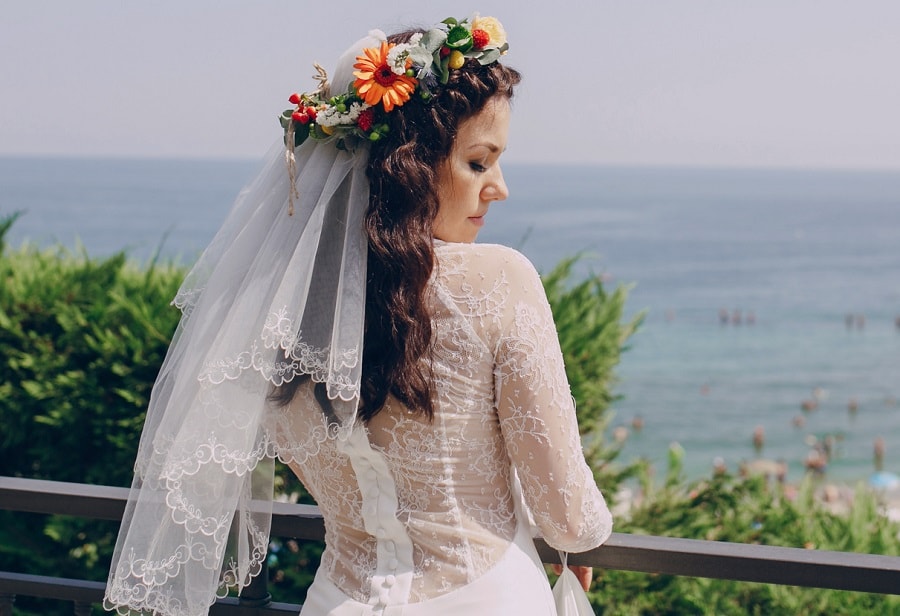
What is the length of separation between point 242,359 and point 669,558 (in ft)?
2.70

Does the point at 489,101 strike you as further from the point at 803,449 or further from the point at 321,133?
the point at 803,449

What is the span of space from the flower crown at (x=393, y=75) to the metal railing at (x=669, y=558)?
799mm

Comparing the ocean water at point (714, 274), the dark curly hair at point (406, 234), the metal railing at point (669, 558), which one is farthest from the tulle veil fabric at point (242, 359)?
the ocean water at point (714, 274)

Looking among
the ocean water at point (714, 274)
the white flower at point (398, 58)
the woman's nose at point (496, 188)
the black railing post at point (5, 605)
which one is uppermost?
the white flower at point (398, 58)

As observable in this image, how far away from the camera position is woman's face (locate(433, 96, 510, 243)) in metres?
1.47

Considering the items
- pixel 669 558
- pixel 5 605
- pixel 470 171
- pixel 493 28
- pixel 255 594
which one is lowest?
pixel 5 605

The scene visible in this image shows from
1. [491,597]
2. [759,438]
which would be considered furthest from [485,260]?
[759,438]

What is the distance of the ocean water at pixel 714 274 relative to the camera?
30719 mm

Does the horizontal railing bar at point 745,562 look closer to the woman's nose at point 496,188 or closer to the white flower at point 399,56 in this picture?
the woman's nose at point 496,188

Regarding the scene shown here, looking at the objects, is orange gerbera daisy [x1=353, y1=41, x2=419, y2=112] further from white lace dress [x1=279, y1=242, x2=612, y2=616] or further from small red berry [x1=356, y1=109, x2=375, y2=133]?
white lace dress [x1=279, y1=242, x2=612, y2=616]

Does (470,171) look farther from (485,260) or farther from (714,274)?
(714,274)

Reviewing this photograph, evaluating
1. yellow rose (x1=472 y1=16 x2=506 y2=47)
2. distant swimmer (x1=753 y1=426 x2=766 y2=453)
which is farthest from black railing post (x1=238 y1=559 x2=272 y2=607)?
distant swimmer (x1=753 y1=426 x2=766 y2=453)

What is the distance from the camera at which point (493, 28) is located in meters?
1.51

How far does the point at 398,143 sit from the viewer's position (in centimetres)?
144
